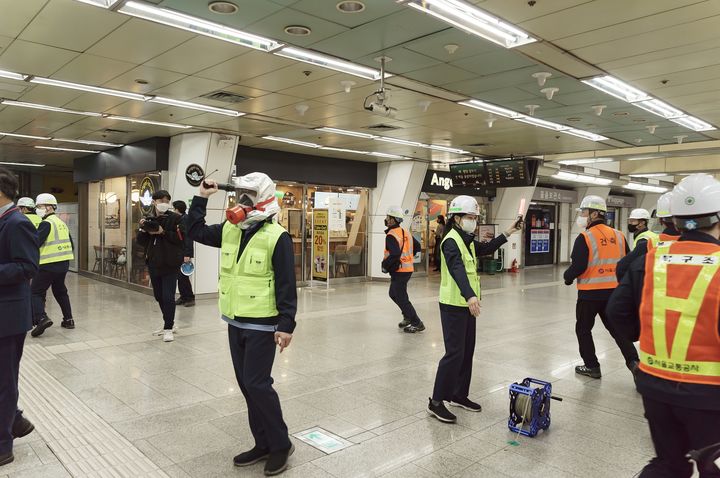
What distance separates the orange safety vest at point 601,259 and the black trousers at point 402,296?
2.66 m

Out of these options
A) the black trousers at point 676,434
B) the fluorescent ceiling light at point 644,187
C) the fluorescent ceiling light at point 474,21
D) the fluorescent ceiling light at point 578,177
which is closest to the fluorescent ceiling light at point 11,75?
the fluorescent ceiling light at point 474,21

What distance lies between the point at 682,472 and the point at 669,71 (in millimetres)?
5120

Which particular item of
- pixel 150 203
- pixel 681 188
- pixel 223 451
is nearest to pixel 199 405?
pixel 223 451

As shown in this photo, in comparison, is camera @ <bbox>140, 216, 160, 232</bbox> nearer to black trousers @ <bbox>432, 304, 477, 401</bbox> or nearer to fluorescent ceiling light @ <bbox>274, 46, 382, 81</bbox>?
fluorescent ceiling light @ <bbox>274, 46, 382, 81</bbox>

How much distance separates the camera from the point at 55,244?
6.85 meters

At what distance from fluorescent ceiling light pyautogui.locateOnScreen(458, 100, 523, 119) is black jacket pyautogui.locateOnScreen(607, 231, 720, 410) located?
18.0ft

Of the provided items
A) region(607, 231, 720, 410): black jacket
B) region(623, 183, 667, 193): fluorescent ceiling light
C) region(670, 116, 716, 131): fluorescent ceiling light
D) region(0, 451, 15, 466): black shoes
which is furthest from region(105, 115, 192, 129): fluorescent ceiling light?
region(623, 183, 667, 193): fluorescent ceiling light

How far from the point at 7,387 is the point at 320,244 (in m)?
9.14

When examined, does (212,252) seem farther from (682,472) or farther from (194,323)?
(682,472)

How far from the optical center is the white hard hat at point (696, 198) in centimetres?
212

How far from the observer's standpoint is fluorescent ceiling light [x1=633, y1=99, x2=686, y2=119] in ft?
23.7

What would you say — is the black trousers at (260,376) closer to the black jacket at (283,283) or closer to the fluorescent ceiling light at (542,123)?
the black jacket at (283,283)

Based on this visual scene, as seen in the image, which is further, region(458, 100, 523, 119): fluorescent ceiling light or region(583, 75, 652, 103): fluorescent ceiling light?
region(458, 100, 523, 119): fluorescent ceiling light

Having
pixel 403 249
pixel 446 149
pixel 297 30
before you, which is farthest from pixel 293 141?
pixel 297 30
